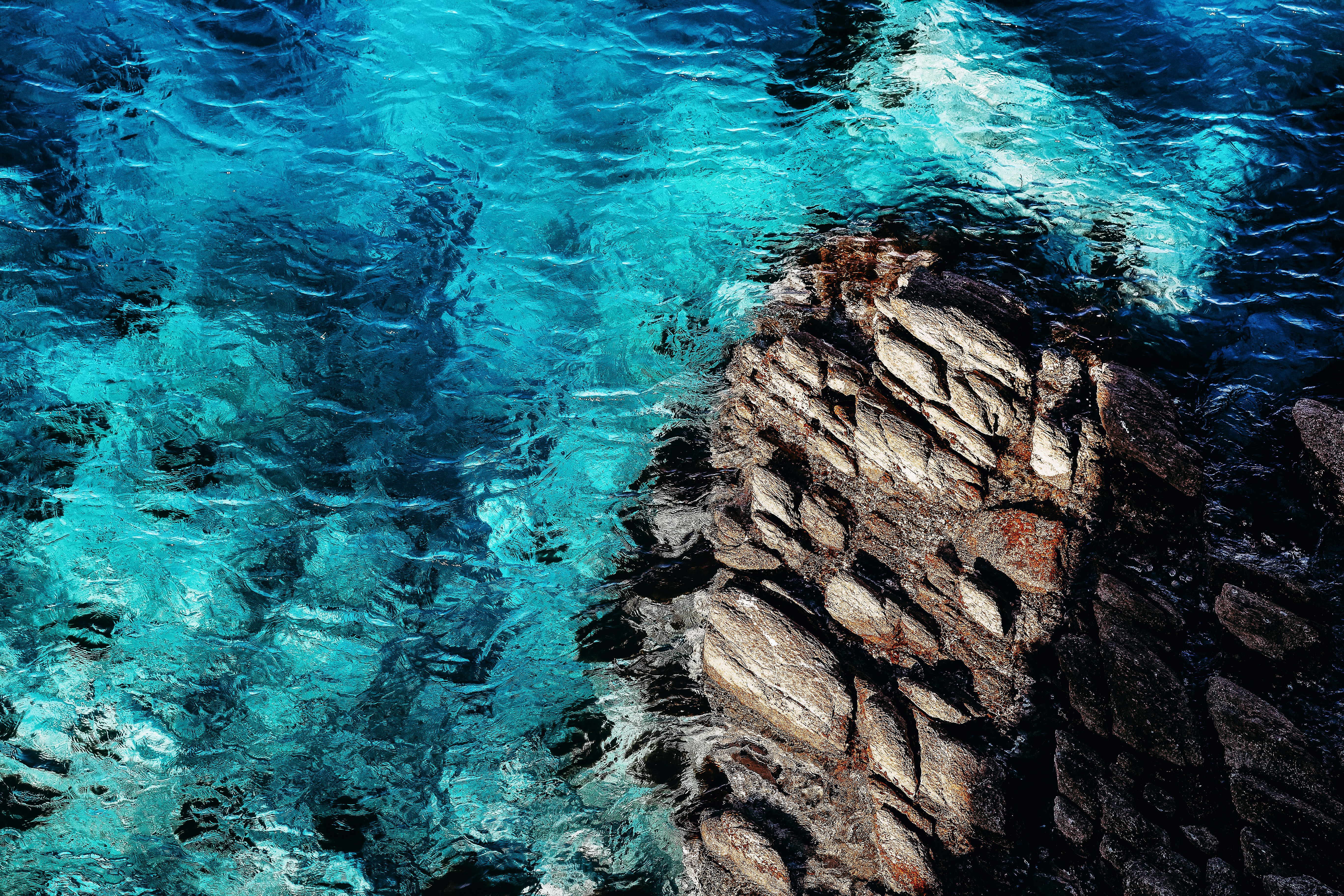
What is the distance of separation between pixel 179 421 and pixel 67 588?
5.83 ft

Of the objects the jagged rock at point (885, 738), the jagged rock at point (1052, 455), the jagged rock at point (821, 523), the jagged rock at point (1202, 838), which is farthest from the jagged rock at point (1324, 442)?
the jagged rock at point (885, 738)

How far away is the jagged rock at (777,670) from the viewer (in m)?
5.80

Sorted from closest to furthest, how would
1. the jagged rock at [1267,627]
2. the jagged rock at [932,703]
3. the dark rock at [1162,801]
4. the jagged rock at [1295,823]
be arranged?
1. the jagged rock at [1295,823]
2. the dark rock at [1162,801]
3. the jagged rock at [1267,627]
4. the jagged rock at [932,703]

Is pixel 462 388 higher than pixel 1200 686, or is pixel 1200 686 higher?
pixel 462 388

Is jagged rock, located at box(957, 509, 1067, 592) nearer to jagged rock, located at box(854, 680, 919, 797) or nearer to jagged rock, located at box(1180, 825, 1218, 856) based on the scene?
jagged rock, located at box(854, 680, 919, 797)

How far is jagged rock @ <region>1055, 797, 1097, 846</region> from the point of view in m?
4.95

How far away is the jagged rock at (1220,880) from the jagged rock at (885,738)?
1.69 m

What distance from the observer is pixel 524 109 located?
399 inches

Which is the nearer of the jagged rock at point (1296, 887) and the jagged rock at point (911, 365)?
the jagged rock at point (1296, 887)

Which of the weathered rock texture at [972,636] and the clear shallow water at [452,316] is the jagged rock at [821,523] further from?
the clear shallow water at [452,316]

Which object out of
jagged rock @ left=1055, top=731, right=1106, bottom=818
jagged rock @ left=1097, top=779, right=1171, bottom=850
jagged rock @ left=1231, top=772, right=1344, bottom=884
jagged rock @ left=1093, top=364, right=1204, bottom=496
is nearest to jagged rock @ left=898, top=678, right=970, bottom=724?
jagged rock @ left=1055, top=731, right=1106, bottom=818

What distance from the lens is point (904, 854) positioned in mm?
5176

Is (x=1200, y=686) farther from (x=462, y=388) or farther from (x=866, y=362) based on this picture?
(x=462, y=388)

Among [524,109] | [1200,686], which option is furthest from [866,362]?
[524,109]
